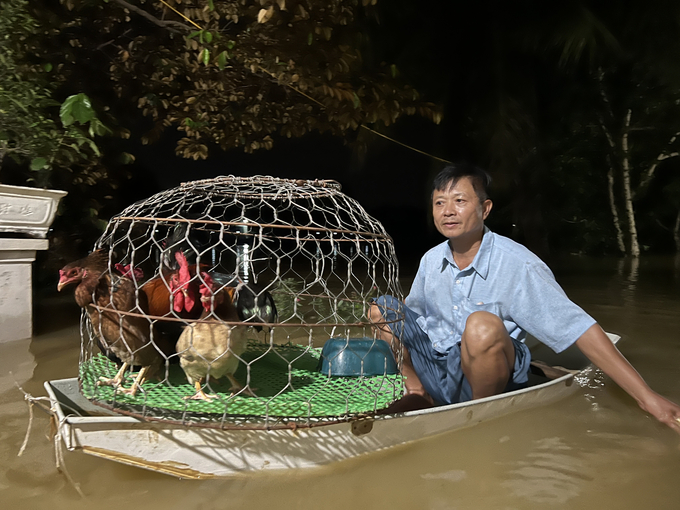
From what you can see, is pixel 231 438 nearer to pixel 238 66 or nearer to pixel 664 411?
pixel 664 411

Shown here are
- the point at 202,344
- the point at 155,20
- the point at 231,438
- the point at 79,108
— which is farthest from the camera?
the point at 155,20

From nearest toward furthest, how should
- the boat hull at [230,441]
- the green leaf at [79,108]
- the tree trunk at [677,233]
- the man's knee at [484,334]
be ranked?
the boat hull at [230,441], the man's knee at [484,334], the green leaf at [79,108], the tree trunk at [677,233]

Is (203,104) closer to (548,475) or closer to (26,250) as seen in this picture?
(26,250)

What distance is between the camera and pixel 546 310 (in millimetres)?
1544

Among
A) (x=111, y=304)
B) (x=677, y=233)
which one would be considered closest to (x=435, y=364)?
(x=111, y=304)

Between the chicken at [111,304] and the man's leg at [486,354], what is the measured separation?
0.89 m

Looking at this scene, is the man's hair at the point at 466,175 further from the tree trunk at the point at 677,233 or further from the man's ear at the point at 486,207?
the tree trunk at the point at 677,233

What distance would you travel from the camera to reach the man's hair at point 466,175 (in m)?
1.66

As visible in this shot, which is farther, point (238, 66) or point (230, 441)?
point (238, 66)

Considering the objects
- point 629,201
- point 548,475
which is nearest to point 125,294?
point 548,475

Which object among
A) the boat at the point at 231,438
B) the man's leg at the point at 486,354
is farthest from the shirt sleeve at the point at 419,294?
the boat at the point at 231,438

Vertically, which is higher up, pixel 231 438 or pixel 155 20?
pixel 155 20

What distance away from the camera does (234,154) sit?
8.11m

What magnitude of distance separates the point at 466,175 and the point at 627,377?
0.75m
